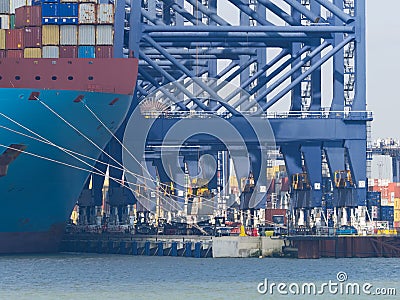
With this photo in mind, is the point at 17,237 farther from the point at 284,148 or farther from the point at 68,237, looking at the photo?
the point at 284,148

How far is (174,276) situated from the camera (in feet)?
→ 210

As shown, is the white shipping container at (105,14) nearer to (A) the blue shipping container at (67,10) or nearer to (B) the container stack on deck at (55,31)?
(B) the container stack on deck at (55,31)

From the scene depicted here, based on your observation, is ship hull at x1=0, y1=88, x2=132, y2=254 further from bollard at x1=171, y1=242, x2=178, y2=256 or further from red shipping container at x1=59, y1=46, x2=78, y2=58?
bollard at x1=171, y1=242, x2=178, y2=256

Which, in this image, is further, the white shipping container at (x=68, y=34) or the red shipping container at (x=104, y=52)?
the red shipping container at (x=104, y=52)

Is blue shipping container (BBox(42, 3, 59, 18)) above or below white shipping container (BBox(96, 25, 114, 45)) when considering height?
above

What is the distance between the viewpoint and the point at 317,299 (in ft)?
175

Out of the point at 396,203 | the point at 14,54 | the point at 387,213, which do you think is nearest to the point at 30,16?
the point at 14,54

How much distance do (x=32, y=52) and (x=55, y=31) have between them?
5.27 feet

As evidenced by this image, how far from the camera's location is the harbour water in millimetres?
55719

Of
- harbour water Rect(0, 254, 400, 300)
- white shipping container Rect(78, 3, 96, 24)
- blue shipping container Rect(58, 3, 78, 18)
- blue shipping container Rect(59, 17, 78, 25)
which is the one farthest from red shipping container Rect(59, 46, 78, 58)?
harbour water Rect(0, 254, 400, 300)

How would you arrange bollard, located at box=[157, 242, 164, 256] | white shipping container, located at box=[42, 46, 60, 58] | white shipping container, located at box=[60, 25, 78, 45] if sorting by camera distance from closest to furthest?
1. white shipping container, located at box=[42, 46, 60, 58]
2. white shipping container, located at box=[60, 25, 78, 45]
3. bollard, located at box=[157, 242, 164, 256]

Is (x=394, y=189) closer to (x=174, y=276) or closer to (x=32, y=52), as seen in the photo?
(x=32, y=52)

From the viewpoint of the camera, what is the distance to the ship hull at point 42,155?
73.2 meters

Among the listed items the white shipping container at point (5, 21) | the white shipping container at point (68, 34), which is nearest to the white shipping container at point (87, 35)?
the white shipping container at point (68, 34)
